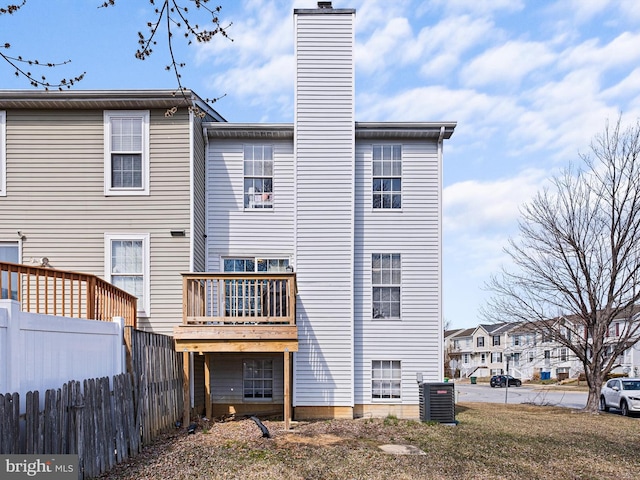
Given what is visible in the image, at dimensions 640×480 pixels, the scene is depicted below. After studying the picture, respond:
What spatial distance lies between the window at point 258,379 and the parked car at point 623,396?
10.8 metres

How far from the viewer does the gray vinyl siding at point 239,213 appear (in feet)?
45.6

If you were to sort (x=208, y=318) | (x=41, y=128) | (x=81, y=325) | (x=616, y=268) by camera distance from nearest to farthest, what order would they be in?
(x=81, y=325) → (x=208, y=318) → (x=41, y=128) → (x=616, y=268)

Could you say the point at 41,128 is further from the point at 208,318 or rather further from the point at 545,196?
the point at 545,196

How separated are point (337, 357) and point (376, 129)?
17.4 feet

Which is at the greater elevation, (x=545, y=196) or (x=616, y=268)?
(x=545, y=196)

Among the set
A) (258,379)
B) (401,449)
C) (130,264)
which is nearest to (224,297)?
(130,264)

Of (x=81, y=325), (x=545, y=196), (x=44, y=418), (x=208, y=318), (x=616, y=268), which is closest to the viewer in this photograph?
(x=44, y=418)

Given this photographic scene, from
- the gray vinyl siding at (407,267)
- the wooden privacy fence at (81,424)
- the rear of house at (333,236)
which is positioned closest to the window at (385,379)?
the rear of house at (333,236)

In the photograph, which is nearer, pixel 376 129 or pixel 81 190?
pixel 81 190

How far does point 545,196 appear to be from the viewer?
1806 centimetres

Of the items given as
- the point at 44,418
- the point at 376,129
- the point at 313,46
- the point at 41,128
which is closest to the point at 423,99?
the point at 376,129

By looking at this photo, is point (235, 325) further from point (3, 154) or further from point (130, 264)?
point (3, 154)

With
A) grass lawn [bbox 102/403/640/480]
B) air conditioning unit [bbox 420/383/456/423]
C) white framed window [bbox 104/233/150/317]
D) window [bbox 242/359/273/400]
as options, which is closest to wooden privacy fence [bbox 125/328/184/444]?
grass lawn [bbox 102/403/640/480]

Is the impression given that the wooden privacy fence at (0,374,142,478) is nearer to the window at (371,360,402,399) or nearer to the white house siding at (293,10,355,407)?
the white house siding at (293,10,355,407)
